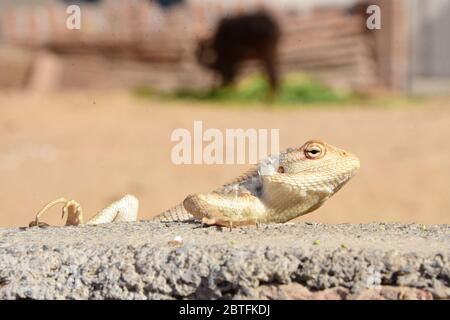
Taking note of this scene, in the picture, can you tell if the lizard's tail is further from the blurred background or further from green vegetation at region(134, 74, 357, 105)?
green vegetation at region(134, 74, 357, 105)

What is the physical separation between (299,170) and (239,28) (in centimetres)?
1610

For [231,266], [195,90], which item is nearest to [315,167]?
[231,266]

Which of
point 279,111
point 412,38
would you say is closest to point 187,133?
point 279,111

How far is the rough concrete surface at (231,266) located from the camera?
306 centimetres

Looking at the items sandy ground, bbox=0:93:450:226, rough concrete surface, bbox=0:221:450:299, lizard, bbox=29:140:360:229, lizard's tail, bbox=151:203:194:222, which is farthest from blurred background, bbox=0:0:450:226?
rough concrete surface, bbox=0:221:450:299

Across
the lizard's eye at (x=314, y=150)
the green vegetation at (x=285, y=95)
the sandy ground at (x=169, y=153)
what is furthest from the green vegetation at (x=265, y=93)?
the lizard's eye at (x=314, y=150)

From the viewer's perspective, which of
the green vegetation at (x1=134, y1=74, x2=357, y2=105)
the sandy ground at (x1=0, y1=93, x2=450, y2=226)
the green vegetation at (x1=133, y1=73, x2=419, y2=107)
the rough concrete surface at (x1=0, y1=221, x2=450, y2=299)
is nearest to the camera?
the rough concrete surface at (x1=0, y1=221, x2=450, y2=299)

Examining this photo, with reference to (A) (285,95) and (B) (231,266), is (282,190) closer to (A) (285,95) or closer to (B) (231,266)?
(B) (231,266)

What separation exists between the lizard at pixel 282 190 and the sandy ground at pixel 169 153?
4.57 meters

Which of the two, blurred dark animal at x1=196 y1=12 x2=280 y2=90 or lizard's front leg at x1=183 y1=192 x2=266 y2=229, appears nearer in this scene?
lizard's front leg at x1=183 y1=192 x2=266 y2=229

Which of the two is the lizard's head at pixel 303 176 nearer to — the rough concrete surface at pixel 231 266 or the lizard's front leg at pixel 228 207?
the lizard's front leg at pixel 228 207

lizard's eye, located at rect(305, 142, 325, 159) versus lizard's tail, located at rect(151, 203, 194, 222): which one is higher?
lizard's eye, located at rect(305, 142, 325, 159)

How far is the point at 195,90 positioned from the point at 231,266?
56.8 ft

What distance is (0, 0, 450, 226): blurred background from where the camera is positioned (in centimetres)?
1188
